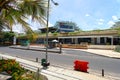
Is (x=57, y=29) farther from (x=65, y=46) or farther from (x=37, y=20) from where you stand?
(x=37, y=20)

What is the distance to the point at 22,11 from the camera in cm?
1170

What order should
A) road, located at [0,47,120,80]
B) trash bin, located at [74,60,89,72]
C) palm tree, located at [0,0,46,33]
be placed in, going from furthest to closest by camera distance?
road, located at [0,47,120,80] < trash bin, located at [74,60,89,72] < palm tree, located at [0,0,46,33]

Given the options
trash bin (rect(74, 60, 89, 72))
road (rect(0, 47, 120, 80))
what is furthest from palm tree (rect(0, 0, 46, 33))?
trash bin (rect(74, 60, 89, 72))

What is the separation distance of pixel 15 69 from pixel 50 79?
204cm

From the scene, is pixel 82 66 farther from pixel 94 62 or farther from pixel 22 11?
pixel 22 11

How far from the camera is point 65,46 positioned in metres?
55.1

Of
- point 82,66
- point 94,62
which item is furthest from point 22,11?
point 94,62

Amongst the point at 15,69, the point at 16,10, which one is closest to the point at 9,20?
the point at 16,10

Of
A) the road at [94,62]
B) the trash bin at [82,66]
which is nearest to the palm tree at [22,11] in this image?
the road at [94,62]

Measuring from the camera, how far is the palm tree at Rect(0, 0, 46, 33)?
11.2 m

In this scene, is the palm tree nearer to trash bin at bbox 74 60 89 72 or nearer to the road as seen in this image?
the road

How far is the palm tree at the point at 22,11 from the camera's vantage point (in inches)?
442

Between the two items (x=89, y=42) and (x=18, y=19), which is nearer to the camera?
(x=18, y=19)

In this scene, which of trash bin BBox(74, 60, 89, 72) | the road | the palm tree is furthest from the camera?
the road
